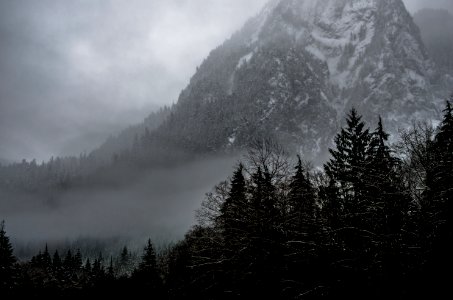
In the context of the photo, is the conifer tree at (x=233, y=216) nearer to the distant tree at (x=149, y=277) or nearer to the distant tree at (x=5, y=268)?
the distant tree at (x=149, y=277)

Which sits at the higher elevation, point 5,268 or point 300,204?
point 5,268

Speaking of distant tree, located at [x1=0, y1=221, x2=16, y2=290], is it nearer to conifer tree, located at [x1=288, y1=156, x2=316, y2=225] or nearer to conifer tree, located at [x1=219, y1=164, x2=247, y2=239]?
conifer tree, located at [x1=219, y1=164, x2=247, y2=239]

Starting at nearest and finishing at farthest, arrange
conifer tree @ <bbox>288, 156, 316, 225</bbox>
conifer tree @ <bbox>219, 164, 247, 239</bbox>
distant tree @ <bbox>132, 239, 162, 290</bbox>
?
conifer tree @ <bbox>288, 156, 316, 225</bbox> → conifer tree @ <bbox>219, 164, 247, 239</bbox> → distant tree @ <bbox>132, 239, 162, 290</bbox>

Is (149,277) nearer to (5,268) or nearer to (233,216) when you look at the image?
(5,268)

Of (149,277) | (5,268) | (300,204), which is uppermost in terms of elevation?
(5,268)

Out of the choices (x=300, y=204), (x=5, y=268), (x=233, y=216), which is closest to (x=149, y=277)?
(x=5, y=268)

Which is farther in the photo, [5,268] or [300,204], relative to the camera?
[5,268]

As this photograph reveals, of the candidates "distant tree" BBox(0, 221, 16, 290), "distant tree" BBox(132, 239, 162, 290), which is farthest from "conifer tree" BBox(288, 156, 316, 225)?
"distant tree" BBox(0, 221, 16, 290)

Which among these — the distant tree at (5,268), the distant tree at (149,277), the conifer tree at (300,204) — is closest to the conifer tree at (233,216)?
the conifer tree at (300,204)

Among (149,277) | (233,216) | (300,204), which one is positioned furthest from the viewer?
(149,277)

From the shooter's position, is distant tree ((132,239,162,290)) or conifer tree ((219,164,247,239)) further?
distant tree ((132,239,162,290))

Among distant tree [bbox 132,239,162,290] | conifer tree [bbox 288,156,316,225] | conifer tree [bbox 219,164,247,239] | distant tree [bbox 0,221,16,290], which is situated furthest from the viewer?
distant tree [bbox 132,239,162,290]

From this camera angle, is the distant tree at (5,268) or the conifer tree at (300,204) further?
the distant tree at (5,268)

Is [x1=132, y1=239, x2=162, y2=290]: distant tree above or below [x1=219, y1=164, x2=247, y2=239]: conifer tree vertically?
above
